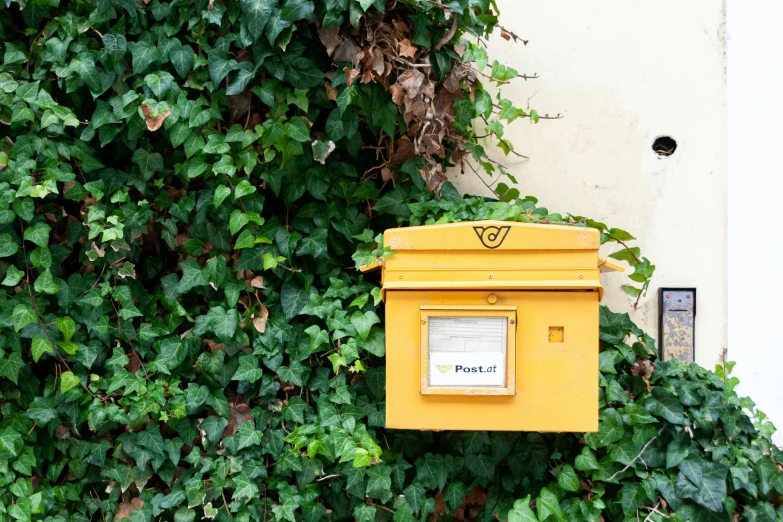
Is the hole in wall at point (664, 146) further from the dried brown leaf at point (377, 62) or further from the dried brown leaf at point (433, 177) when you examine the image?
the dried brown leaf at point (377, 62)

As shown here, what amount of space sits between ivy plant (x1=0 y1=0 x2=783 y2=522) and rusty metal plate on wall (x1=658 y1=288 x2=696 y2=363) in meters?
0.19

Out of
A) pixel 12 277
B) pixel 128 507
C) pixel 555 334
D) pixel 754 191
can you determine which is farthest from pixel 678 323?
pixel 12 277

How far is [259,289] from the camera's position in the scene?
2650mm

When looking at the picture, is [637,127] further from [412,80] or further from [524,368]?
[524,368]

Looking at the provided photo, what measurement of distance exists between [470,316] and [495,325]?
9 cm

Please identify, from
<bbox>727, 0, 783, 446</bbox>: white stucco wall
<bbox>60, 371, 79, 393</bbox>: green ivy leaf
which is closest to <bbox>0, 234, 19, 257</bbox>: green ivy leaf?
<bbox>60, 371, 79, 393</bbox>: green ivy leaf

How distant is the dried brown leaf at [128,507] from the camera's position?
8.63ft

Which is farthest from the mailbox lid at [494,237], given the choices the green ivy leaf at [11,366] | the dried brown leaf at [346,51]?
the green ivy leaf at [11,366]

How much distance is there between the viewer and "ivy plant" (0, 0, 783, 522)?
241 centimetres

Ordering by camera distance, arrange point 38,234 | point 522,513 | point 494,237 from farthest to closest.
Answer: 1. point 38,234
2. point 522,513
3. point 494,237

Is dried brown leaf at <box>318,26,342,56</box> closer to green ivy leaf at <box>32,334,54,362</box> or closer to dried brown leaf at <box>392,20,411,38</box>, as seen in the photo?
dried brown leaf at <box>392,20,411,38</box>

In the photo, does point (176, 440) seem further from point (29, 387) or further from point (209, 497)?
point (29, 387)

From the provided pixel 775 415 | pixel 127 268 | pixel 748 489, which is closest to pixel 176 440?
pixel 127 268

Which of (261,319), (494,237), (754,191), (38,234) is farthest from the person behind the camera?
(754,191)
